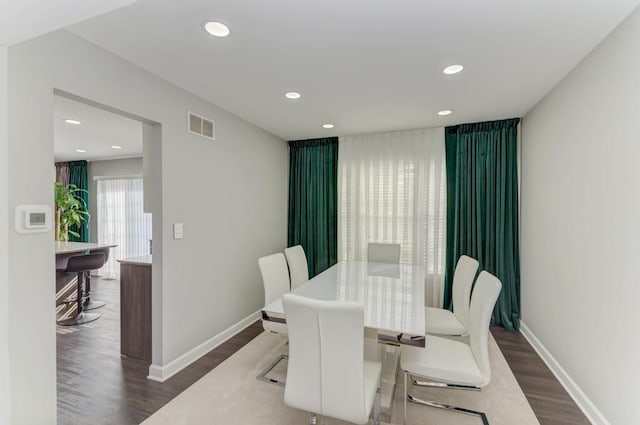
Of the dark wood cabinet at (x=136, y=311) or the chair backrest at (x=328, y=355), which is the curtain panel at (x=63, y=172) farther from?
the chair backrest at (x=328, y=355)

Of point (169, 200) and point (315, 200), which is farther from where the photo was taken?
point (315, 200)

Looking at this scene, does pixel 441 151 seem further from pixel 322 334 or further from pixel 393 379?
pixel 322 334

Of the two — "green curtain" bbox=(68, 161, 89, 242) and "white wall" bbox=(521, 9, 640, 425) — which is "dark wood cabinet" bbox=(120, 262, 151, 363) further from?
"green curtain" bbox=(68, 161, 89, 242)

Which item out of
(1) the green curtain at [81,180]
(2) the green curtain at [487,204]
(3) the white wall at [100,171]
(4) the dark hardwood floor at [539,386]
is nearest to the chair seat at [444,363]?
(4) the dark hardwood floor at [539,386]

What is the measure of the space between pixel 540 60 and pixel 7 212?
3.41 meters

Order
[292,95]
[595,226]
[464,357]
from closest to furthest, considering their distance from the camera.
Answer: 1. [464,357]
2. [595,226]
3. [292,95]

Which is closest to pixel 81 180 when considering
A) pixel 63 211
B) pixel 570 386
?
pixel 63 211

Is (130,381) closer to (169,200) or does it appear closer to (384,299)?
(169,200)

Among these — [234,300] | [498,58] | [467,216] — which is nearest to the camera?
[498,58]

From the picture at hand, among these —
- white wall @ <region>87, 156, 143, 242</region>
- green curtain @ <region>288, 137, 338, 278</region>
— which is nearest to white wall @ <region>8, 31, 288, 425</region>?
green curtain @ <region>288, 137, 338, 278</region>

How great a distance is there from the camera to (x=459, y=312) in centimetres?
253

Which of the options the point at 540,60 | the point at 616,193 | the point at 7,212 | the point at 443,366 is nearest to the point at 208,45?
the point at 7,212

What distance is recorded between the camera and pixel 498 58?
2004 millimetres

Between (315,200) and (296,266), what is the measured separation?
1.47 meters
